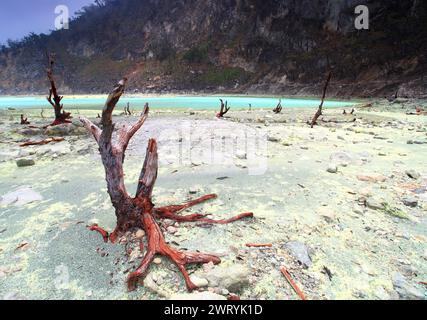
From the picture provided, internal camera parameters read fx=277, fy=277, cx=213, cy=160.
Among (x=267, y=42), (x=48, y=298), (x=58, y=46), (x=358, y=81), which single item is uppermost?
(x=58, y=46)

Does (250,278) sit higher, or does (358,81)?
(358,81)

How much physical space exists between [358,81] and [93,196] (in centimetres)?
4164

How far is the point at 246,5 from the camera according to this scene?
60094 mm

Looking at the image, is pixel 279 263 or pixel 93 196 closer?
pixel 279 263

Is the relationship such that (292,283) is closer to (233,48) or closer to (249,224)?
(249,224)

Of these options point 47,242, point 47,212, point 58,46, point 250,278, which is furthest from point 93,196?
point 58,46

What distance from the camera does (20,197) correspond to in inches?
175

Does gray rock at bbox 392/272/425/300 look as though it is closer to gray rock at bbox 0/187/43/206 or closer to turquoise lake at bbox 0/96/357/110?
gray rock at bbox 0/187/43/206

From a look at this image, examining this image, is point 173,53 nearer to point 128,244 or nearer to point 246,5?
point 246,5

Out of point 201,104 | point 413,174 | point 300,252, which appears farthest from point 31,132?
point 201,104

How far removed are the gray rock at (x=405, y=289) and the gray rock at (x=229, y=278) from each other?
1279 mm

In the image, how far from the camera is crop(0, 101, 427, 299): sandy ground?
8.02ft

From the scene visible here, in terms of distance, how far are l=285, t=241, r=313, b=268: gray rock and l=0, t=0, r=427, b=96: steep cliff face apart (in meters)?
34.8
